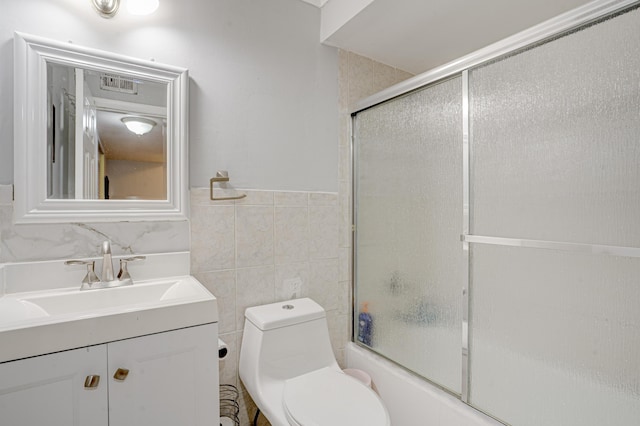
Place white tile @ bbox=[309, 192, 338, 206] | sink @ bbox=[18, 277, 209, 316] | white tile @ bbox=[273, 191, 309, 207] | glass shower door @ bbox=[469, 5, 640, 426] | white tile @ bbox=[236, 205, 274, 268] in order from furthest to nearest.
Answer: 1. white tile @ bbox=[309, 192, 338, 206]
2. white tile @ bbox=[273, 191, 309, 207]
3. white tile @ bbox=[236, 205, 274, 268]
4. sink @ bbox=[18, 277, 209, 316]
5. glass shower door @ bbox=[469, 5, 640, 426]

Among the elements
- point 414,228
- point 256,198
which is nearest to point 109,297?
point 256,198

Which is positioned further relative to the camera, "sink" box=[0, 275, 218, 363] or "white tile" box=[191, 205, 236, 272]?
"white tile" box=[191, 205, 236, 272]

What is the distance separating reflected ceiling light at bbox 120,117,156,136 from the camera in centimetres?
139

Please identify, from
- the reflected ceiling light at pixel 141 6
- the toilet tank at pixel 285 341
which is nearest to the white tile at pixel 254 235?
the toilet tank at pixel 285 341

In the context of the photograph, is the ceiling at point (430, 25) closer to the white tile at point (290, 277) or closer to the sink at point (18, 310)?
the white tile at point (290, 277)

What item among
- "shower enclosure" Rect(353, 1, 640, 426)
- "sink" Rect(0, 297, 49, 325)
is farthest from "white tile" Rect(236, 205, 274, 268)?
"sink" Rect(0, 297, 49, 325)

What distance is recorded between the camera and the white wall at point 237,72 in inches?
49.5

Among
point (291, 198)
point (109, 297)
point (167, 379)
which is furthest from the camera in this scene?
point (291, 198)

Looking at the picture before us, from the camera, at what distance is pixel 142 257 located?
1371mm

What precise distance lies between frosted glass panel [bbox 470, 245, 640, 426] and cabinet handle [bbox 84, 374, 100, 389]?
1262 mm

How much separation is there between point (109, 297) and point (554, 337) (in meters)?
1.54

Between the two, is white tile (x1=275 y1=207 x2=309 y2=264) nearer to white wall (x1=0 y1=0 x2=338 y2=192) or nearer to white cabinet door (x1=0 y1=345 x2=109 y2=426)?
white wall (x1=0 y1=0 x2=338 y2=192)

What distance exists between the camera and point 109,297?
49.2 inches

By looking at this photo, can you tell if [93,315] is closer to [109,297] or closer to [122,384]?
[122,384]
